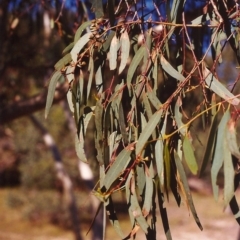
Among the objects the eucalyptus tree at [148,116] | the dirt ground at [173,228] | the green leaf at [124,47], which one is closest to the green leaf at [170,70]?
the eucalyptus tree at [148,116]

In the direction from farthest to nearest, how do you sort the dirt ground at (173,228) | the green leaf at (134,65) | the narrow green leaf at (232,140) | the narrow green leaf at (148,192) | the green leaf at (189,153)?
the dirt ground at (173,228) < the green leaf at (134,65) < the narrow green leaf at (148,192) < the green leaf at (189,153) < the narrow green leaf at (232,140)

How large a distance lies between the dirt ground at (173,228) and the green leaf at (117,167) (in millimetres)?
8709

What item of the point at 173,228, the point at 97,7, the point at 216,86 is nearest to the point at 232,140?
the point at 216,86

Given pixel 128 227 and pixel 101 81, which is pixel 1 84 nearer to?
pixel 101 81

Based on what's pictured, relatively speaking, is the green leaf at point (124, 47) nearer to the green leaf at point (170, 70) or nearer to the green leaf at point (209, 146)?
the green leaf at point (170, 70)

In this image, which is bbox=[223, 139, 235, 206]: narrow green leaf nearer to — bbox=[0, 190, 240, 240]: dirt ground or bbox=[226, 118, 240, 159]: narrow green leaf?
bbox=[226, 118, 240, 159]: narrow green leaf

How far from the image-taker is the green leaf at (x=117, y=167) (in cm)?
164

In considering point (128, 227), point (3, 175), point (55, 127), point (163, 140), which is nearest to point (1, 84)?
point (163, 140)

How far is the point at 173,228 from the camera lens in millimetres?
11680

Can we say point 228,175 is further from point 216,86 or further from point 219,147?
point 216,86

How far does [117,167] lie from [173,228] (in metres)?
10.3

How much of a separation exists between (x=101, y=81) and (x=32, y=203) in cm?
1126

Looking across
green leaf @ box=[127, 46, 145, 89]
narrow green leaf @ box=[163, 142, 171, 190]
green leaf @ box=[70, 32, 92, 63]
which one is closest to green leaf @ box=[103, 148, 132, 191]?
narrow green leaf @ box=[163, 142, 171, 190]

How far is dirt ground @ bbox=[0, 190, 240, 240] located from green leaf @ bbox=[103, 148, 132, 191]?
8709mm
